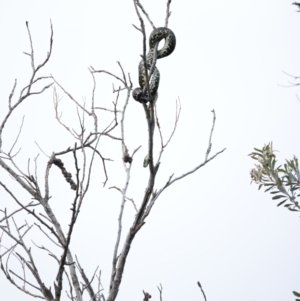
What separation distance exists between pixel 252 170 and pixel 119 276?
6.33 ft

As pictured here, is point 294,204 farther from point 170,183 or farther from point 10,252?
point 10,252

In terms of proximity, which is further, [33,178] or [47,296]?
[33,178]

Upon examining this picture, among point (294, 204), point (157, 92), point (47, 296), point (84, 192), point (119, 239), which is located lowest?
point (47, 296)

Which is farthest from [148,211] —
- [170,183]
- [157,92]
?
[157,92]

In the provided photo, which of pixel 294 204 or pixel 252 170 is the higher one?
pixel 252 170

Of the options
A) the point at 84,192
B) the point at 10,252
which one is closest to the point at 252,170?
the point at 84,192

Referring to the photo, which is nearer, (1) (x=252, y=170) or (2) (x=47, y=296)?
(2) (x=47, y=296)

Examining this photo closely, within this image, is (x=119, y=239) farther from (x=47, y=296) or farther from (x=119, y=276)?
(x=47, y=296)

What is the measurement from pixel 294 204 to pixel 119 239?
1.77 metres

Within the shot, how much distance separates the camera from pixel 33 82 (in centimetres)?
299

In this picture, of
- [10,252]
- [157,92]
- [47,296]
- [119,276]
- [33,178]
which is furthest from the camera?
[10,252]

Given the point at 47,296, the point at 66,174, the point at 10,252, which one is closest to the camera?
the point at 47,296

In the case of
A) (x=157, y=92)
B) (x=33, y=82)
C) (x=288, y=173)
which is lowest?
(x=288, y=173)

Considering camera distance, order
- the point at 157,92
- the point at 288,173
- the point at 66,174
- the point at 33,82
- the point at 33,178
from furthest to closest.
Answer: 1. the point at 288,173
2. the point at 33,82
3. the point at 157,92
4. the point at 66,174
5. the point at 33,178
